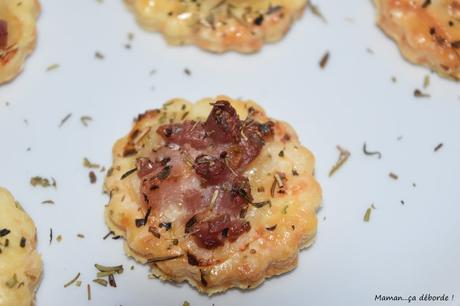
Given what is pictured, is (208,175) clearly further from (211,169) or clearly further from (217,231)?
(217,231)

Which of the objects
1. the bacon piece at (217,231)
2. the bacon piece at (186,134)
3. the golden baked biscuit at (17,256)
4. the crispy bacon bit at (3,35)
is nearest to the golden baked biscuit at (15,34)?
the crispy bacon bit at (3,35)

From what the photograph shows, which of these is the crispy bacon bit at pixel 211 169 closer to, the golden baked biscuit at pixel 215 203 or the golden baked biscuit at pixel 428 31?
the golden baked biscuit at pixel 215 203

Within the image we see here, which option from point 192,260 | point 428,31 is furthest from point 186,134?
point 428,31

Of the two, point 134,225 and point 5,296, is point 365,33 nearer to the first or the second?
point 134,225

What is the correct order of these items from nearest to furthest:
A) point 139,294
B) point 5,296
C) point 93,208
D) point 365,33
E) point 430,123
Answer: point 5,296 → point 139,294 → point 93,208 → point 430,123 → point 365,33

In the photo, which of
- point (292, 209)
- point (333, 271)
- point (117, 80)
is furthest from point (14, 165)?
point (333, 271)
